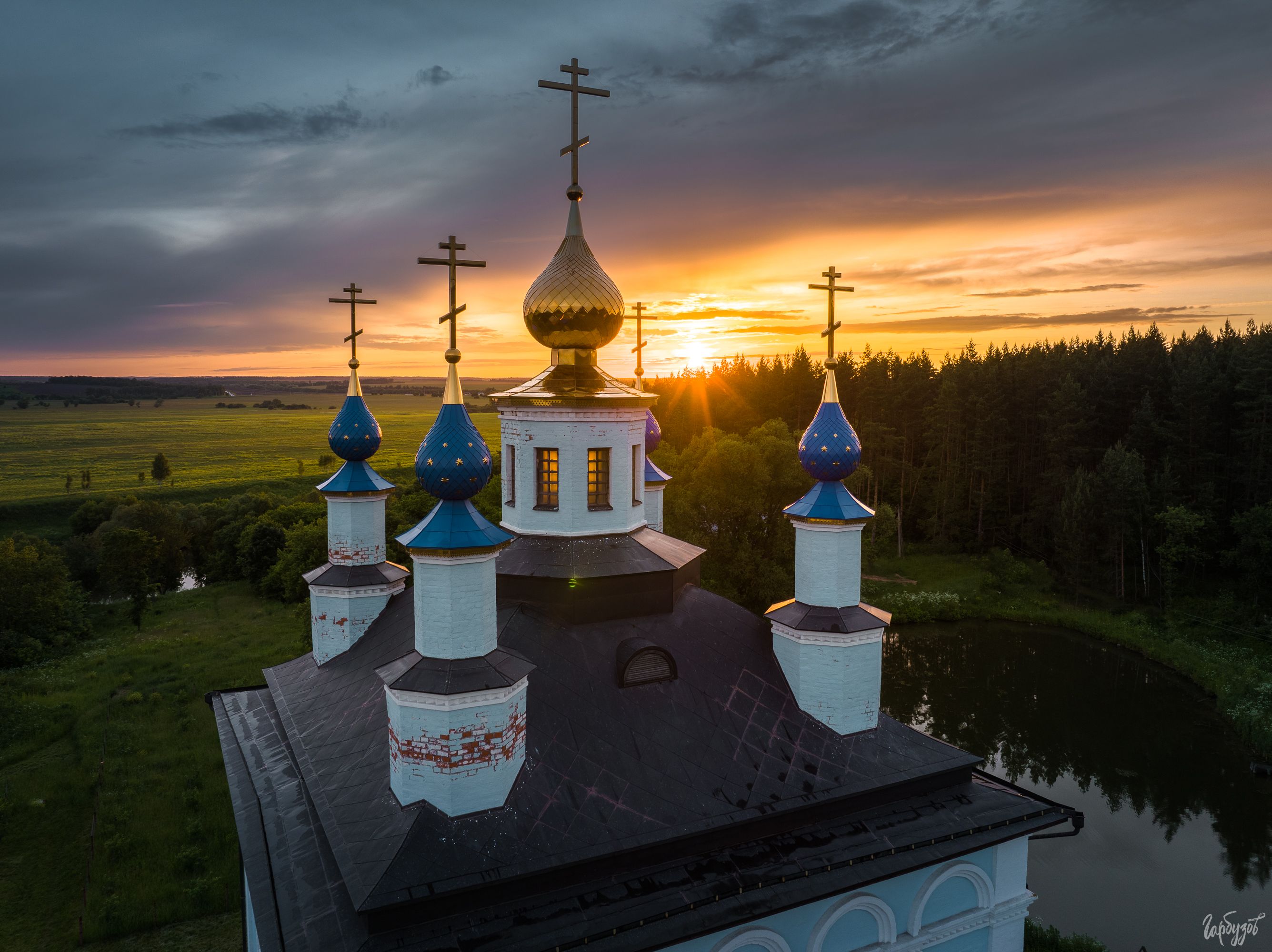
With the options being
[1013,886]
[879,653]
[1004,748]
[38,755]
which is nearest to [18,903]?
[38,755]

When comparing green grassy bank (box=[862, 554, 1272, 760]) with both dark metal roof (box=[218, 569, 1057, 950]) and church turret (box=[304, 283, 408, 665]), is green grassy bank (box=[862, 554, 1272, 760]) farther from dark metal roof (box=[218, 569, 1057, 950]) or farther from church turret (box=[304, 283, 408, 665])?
church turret (box=[304, 283, 408, 665])

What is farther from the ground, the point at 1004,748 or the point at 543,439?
the point at 543,439

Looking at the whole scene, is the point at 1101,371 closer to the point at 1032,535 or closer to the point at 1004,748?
the point at 1032,535

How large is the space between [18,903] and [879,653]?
16802 millimetres

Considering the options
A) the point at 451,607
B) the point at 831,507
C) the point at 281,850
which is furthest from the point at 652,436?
the point at 281,850

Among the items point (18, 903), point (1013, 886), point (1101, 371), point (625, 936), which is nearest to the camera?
point (625, 936)

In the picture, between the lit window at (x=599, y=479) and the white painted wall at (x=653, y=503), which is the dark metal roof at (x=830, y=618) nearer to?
the lit window at (x=599, y=479)

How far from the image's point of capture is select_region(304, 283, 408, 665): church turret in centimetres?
1229

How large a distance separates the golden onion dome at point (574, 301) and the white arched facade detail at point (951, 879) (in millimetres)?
8448

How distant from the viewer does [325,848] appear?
8.16 metres

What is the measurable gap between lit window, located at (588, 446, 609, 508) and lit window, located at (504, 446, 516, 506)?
1.13 meters

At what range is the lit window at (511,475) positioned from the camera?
1093 centimetres

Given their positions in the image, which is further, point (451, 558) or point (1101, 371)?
point (1101, 371)

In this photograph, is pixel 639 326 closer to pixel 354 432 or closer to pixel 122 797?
pixel 354 432
